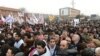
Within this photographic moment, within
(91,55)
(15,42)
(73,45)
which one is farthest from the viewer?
(15,42)

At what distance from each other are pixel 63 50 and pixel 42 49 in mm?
659

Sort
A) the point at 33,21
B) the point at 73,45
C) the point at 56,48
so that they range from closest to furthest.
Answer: the point at 56,48 < the point at 73,45 < the point at 33,21

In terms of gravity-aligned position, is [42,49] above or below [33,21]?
above

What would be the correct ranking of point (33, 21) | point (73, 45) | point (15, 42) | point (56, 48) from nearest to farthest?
1. point (56, 48)
2. point (73, 45)
3. point (15, 42)
4. point (33, 21)

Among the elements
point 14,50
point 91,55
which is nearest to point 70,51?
point 91,55

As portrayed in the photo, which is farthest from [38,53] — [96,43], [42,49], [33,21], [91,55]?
[33,21]

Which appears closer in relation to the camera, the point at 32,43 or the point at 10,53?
the point at 10,53

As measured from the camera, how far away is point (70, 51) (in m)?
7.67

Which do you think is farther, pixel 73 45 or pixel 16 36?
pixel 16 36

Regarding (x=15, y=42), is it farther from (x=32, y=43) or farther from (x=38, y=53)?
(x=38, y=53)

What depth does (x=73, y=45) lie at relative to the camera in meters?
8.72

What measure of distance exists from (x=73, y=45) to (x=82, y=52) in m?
1.50

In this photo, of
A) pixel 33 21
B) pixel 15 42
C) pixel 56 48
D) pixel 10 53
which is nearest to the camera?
pixel 10 53

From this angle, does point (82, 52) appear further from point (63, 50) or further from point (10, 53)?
point (10, 53)
